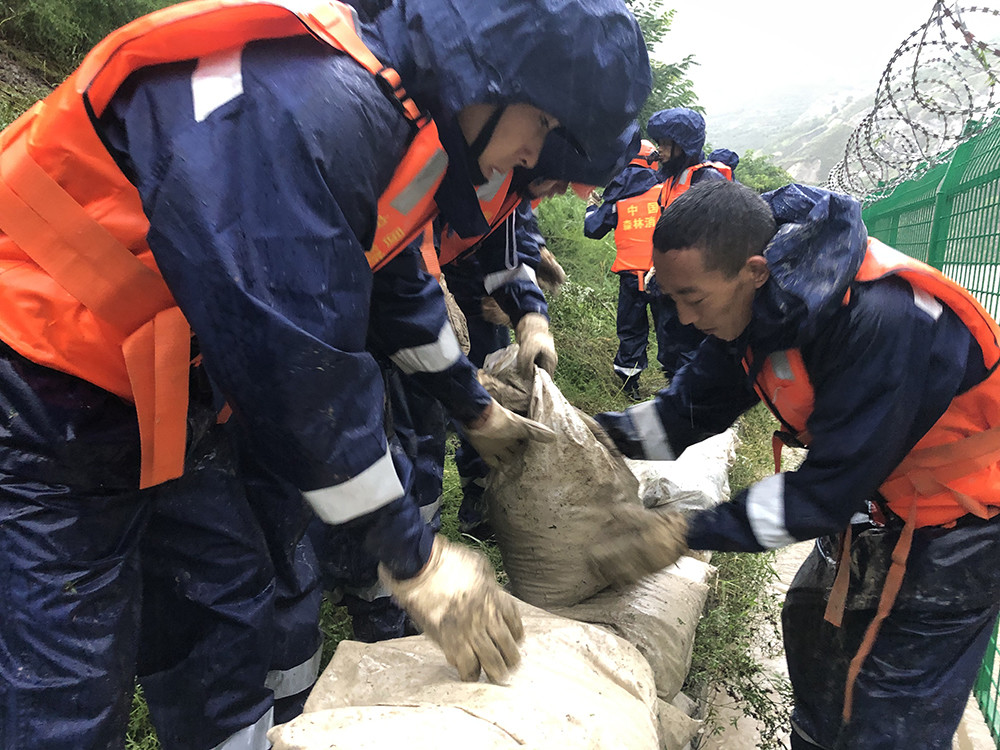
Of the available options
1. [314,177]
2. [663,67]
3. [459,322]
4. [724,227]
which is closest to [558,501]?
[724,227]

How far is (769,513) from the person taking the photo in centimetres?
136

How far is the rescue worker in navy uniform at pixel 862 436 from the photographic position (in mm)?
1261

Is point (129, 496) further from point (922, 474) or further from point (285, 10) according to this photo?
point (922, 474)

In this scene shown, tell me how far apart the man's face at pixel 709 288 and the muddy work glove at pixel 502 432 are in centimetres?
53

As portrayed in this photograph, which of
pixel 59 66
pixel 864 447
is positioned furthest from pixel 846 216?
pixel 59 66

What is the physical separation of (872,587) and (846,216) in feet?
2.75

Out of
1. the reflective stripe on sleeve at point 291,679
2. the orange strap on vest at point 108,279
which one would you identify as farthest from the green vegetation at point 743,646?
the orange strap on vest at point 108,279

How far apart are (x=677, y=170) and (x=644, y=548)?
3.78m

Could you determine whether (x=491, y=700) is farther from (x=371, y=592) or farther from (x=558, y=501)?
(x=371, y=592)

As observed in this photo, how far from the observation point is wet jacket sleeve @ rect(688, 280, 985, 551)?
124cm

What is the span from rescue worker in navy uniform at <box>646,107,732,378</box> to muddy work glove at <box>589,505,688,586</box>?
9.66 ft

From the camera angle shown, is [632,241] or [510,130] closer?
[510,130]

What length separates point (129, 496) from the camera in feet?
3.67

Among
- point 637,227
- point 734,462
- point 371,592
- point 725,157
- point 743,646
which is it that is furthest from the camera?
point 725,157
